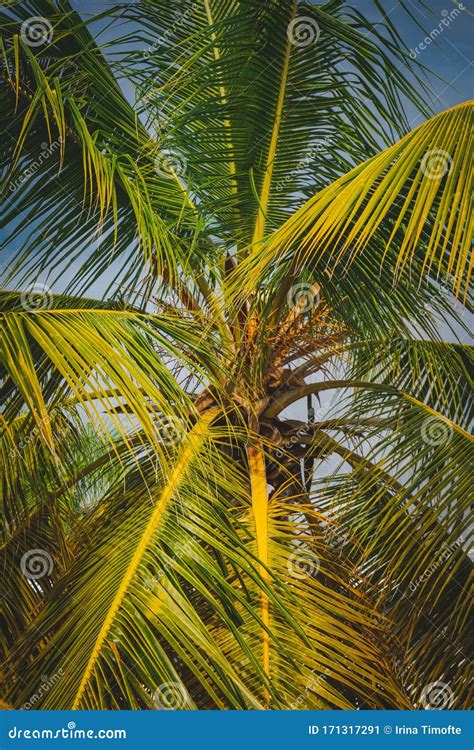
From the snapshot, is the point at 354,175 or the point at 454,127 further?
the point at 354,175

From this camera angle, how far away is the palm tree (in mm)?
1802

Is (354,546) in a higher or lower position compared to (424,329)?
lower

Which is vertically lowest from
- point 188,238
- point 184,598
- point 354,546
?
point 184,598

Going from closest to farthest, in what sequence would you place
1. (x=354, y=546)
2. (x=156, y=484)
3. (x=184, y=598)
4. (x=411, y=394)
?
1. (x=184, y=598)
2. (x=156, y=484)
3. (x=354, y=546)
4. (x=411, y=394)

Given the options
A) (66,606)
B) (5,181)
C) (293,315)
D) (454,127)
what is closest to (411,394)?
(293,315)

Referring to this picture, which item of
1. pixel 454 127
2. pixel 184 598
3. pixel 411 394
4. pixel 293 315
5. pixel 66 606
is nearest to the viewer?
pixel 454 127

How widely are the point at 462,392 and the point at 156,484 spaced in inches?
48.0

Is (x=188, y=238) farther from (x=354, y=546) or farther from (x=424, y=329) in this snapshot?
(x=354, y=546)

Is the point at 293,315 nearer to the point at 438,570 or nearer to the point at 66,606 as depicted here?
the point at 438,570

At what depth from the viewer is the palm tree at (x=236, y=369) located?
5.91 feet

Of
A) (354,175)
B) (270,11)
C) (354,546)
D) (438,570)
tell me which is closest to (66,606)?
(354,546)

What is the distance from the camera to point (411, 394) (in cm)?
274

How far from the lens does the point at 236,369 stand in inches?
104

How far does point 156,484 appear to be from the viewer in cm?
228
